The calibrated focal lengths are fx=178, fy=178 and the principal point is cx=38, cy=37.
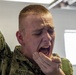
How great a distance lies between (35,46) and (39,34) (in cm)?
5

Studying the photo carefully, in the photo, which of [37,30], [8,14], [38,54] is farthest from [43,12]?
[8,14]

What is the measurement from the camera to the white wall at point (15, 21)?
1719 mm

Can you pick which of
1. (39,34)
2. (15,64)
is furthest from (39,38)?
(15,64)

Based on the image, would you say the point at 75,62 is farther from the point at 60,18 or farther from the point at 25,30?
the point at 25,30

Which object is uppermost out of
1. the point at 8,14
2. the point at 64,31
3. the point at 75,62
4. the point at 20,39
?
the point at 8,14

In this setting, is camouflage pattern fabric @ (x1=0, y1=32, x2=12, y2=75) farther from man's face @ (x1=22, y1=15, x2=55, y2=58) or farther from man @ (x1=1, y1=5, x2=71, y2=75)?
man's face @ (x1=22, y1=15, x2=55, y2=58)

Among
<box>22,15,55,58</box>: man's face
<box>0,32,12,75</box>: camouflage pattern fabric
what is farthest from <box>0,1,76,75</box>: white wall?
<box>22,15,55,58</box>: man's face

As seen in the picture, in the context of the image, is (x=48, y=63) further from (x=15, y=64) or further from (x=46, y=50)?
(x=15, y=64)

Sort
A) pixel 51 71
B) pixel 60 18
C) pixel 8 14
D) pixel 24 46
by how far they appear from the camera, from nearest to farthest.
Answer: pixel 51 71 < pixel 24 46 < pixel 8 14 < pixel 60 18

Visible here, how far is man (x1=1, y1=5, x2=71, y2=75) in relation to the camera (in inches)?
26.1

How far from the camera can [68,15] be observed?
197 centimetres

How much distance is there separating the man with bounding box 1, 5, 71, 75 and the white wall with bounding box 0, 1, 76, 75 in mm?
940

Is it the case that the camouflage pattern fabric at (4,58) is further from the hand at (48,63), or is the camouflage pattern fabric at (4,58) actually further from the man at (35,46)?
the hand at (48,63)

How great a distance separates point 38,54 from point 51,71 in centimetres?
8
